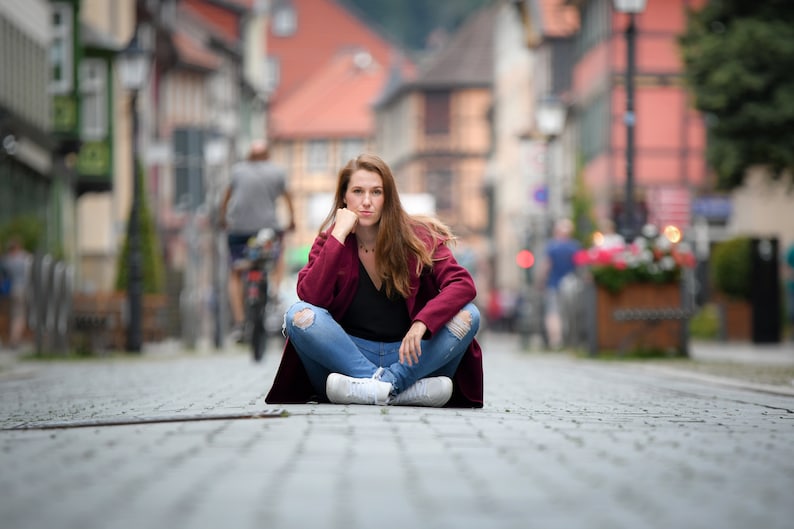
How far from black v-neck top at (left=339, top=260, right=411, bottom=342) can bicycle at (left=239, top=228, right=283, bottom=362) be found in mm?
7695

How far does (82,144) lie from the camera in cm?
4134

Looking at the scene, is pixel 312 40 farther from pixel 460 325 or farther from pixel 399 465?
pixel 399 465

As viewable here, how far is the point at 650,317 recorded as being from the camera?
20.2m

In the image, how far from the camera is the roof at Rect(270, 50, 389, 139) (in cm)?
10700

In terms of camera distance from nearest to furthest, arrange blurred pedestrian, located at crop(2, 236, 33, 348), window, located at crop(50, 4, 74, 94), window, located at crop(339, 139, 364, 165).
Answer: blurred pedestrian, located at crop(2, 236, 33, 348)
window, located at crop(50, 4, 74, 94)
window, located at crop(339, 139, 364, 165)

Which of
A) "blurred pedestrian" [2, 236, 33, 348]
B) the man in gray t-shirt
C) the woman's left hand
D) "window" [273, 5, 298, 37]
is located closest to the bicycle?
the man in gray t-shirt

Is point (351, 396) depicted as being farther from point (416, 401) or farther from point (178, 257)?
point (178, 257)

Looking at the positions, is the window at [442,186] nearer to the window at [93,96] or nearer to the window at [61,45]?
the window at [93,96]

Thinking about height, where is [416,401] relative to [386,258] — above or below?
below

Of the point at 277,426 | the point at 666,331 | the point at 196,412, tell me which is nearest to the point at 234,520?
the point at 277,426

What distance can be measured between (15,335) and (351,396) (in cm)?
1865

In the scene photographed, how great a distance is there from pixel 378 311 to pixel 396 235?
414mm

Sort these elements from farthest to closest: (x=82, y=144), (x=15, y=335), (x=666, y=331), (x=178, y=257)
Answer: (x=178, y=257), (x=82, y=144), (x=15, y=335), (x=666, y=331)

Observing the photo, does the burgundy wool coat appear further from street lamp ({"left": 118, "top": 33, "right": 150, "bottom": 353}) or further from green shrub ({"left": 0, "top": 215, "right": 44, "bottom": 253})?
green shrub ({"left": 0, "top": 215, "right": 44, "bottom": 253})
